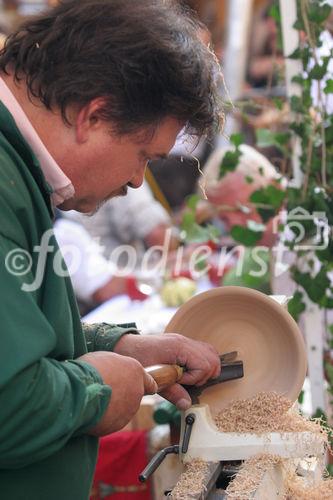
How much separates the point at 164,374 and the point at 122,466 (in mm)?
1147

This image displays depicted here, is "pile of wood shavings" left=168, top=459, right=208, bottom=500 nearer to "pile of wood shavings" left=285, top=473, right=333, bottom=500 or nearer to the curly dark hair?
"pile of wood shavings" left=285, top=473, right=333, bottom=500

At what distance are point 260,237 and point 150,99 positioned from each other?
1296 millimetres

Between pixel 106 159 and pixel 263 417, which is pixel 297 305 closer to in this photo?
pixel 263 417

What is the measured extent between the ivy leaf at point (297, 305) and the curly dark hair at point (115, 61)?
1.08 metres

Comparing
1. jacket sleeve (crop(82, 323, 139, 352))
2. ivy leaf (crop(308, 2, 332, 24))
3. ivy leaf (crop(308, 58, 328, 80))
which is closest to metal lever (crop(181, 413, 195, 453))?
jacket sleeve (crop(82, 323, 139, 352))

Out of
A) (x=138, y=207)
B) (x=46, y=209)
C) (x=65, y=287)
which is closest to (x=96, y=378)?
(x=65, y=287)

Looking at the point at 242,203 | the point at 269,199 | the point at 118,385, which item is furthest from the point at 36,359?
the point at 242,203

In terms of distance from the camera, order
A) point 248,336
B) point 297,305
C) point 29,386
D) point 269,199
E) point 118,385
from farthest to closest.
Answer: point 269,199
point 297,305
point 248,336
point 118,385
point 29,386

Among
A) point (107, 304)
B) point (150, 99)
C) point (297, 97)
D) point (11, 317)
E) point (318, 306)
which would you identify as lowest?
point (107, 304)

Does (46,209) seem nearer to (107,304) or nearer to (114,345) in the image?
(114,345)

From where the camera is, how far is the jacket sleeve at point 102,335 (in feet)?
5.19

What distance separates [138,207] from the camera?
4.32 metres

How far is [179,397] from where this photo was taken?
5.21 feet

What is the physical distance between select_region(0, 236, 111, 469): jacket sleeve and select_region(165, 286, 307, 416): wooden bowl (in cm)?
55
